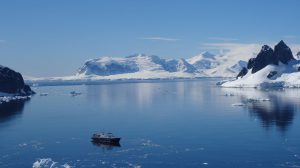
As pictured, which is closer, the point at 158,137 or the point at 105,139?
the point at 105,139

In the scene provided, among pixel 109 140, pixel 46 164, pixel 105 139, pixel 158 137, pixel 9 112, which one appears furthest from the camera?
pixel 9 112

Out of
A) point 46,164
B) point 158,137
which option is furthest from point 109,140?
point 46,164

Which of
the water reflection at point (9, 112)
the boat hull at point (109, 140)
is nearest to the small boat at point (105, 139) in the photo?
the boat hull at point (109, 140)

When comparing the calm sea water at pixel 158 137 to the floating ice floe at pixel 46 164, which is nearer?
the floating ice floe at pixel 46 164

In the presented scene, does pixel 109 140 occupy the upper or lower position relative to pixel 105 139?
lower

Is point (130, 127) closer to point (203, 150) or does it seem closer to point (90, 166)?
point (203, 150)

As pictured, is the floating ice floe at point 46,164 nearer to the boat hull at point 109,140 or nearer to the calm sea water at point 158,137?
the calm sea water at point 158,137

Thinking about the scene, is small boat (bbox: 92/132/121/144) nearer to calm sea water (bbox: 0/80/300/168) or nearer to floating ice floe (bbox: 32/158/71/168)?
calm sea water (bbox: 0/80/300/168)

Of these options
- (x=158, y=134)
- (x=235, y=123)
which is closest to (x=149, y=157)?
(x=158, y=134)

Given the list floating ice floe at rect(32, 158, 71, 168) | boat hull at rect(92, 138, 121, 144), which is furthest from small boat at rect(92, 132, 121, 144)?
floating ice floe at rect(32, 158, 71, 168)

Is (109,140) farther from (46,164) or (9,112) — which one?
(9,112)

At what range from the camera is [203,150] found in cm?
9362

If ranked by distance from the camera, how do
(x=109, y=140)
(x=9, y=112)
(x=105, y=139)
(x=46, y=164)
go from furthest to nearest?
(x=9, y=112) → (x=105, y=139) → (x=109, y=140) → (x=46, y=164)

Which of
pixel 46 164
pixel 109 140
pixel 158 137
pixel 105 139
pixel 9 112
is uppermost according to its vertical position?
pixel 9 112
